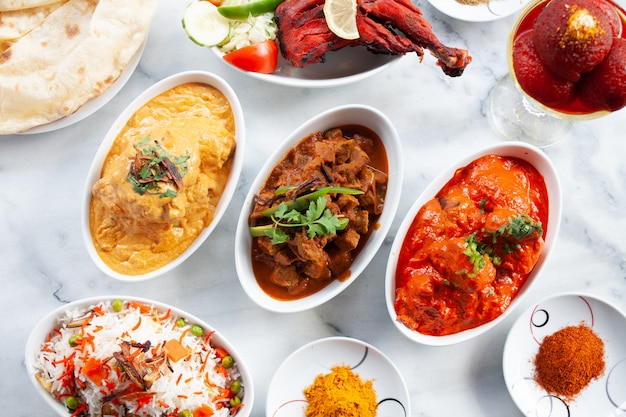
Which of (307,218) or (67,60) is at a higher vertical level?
(67,60)

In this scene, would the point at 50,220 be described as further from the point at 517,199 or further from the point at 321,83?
the point at 517,199

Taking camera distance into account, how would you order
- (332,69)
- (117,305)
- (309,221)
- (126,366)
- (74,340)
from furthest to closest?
(332,69), (117,305), (74,340), (309,221), (126,366)

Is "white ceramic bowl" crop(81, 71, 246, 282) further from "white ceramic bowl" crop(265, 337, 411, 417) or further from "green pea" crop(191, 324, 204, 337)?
"white ceramic bowl" crop(265, 337, 411, 417)

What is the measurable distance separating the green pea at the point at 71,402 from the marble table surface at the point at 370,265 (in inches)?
26.4

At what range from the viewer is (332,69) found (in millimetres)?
4520

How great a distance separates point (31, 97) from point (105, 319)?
1634 mm

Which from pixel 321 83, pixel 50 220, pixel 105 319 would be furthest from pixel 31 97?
pixel 321 83

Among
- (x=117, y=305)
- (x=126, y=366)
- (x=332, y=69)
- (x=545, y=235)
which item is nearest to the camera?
(x=126, y=366)

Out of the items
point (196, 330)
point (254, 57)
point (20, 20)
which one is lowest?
point (196, 330)

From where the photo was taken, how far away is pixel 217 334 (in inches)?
158

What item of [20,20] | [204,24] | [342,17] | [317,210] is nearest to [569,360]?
[317,210]

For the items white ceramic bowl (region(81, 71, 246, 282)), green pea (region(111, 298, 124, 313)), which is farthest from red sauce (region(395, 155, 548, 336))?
green pea (region(111, 298, 124, 313))

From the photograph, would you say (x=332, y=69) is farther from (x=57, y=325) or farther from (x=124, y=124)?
(x=57, y=325)

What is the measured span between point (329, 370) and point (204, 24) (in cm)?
260
